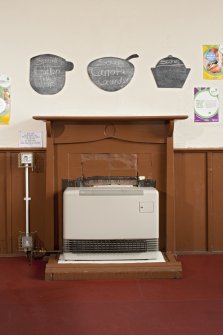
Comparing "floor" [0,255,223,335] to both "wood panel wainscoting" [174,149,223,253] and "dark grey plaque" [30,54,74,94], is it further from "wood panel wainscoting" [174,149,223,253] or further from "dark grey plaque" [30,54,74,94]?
"dark grey plaque" [30,54,74,94]

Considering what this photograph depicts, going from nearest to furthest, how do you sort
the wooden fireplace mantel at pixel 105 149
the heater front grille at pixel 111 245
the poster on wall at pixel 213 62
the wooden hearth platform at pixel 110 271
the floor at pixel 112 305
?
the floor at pixel 112 305, the wooden hearth platform at pixel 110 271, the heater front grille at pixel 111 245, the wooden fireplace mantel at pixel 105 149, the poster on wall at pixel 213 62

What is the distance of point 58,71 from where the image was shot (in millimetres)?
4094

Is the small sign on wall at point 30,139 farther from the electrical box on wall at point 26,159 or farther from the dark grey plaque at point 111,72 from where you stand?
the dark grey plaque at point 111,72

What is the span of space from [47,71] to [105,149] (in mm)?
945

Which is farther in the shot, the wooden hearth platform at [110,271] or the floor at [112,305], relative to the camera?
the wooden hearth platform at [110,271]

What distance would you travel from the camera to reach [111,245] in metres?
3.74

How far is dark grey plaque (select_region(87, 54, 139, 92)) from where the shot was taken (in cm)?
411

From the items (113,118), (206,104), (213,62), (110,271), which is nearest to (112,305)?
(110,271)

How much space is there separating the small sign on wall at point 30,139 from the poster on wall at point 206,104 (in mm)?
1558

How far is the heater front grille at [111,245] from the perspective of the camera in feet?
12.2

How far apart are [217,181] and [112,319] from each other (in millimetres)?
2022

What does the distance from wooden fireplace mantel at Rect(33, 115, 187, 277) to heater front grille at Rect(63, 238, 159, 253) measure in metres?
0.36

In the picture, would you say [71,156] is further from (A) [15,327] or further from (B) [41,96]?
(A) [15,327]

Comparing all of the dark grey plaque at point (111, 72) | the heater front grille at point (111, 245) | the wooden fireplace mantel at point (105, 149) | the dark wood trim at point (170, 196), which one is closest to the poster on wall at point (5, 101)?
the wooden fireplace mantel at point (105, 149)
